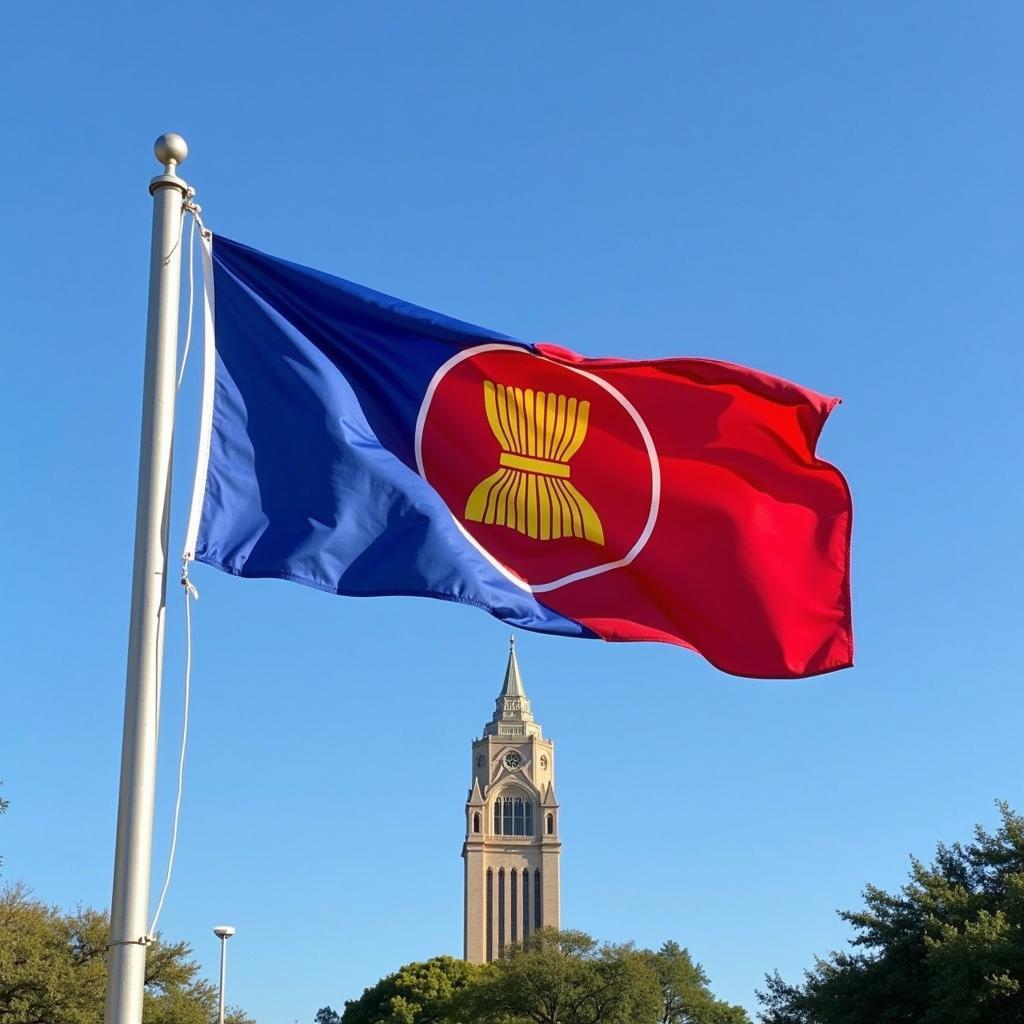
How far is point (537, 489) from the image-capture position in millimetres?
10617

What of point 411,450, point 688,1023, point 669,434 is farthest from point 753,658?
point 688,1023

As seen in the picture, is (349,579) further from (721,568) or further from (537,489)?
(721,568)

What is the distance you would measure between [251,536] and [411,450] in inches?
60.9

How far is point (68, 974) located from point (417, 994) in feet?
199

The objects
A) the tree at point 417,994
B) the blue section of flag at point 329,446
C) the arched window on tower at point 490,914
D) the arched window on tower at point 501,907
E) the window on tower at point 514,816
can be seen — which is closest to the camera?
the blue section of flag at point 329,446

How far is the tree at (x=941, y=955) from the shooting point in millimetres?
36156

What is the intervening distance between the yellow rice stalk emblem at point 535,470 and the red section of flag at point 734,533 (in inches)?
14.7

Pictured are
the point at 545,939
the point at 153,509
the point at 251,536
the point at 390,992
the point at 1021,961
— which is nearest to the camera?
the point at 153,509

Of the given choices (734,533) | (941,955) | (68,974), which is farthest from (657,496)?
(68,974)

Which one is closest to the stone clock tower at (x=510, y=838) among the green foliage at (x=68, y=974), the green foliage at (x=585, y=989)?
the green foliage at (x=585, y=989)

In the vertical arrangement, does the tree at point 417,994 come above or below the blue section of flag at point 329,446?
above

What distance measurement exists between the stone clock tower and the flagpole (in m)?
129

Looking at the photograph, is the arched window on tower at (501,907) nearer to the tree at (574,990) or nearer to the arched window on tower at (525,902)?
the arched window on tower at (525,902)

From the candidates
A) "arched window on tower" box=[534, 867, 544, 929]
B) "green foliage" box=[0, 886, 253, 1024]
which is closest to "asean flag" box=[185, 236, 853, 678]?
"green foliage" box=[0, 886, 253, 1024]
